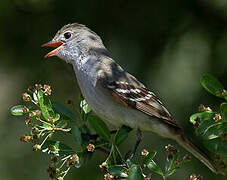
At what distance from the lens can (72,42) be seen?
167 inches

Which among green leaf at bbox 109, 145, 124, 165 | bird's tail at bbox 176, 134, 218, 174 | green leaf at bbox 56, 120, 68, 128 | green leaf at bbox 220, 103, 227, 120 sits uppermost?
green leaf at bbox 220, 103, 227, 120

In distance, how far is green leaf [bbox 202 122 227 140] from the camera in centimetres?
312

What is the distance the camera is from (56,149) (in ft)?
10.6

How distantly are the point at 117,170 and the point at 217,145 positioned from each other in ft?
2.58

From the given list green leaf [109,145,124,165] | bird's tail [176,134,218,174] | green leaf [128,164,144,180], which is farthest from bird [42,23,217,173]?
green leaf [128,164,144,180]

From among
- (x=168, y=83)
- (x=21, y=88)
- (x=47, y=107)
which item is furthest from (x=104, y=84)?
(x=21, y=88)

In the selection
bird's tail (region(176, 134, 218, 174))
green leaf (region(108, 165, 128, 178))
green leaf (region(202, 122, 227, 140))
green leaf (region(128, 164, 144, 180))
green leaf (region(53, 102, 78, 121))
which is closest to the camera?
green leaf (region(128, 164, 144, 180))

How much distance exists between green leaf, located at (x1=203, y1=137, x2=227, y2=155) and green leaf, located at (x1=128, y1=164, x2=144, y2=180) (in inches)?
26.4

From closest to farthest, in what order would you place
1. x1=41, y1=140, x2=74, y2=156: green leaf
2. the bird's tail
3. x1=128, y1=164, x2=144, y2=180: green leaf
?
x1=128, y1=164, x2=144, y2=180: green leaf
x1=41, y1=140, x2=74, y2=156: green leaf
the bird's tail

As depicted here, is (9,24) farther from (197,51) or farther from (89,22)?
(197,51)

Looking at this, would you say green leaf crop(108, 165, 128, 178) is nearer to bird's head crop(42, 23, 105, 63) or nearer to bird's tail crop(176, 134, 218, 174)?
bird's tail crop(176, 134, 218, 174)

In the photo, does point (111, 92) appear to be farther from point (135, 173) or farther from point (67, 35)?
point (135, 173)

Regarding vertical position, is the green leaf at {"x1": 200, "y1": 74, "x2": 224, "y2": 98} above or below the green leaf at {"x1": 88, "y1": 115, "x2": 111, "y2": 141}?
above

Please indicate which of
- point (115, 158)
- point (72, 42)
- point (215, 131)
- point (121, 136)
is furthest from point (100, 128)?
point (72, 42)
